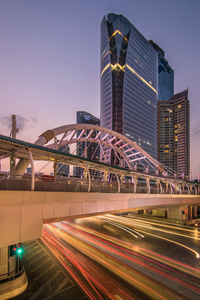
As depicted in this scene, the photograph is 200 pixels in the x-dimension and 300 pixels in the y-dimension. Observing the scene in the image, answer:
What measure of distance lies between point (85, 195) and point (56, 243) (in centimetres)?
1056

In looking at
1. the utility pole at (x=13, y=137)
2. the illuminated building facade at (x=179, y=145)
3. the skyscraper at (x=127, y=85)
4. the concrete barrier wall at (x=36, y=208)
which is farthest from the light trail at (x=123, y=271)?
the illuminated building facade at (x=179, y=145)

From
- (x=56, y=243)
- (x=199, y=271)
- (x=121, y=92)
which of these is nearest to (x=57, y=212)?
(x=56, y=243)

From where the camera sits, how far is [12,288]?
12.2 metres

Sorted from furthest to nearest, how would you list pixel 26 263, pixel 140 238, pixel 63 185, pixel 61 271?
pixel 140 238 < pixel 26 263 < pixel 61 271 < pixel 63 185

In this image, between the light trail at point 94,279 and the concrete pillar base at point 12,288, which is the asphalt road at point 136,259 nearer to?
the light trail at point 94,279

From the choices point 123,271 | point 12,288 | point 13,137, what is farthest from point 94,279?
point 13,137

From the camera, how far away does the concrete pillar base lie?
1172cm

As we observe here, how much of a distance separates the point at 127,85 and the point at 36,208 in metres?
135

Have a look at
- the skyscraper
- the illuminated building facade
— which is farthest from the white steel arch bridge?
the illuminated building facade

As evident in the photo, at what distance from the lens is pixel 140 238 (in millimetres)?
24656

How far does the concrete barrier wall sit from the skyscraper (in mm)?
109505

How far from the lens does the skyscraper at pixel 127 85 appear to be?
13025 cm

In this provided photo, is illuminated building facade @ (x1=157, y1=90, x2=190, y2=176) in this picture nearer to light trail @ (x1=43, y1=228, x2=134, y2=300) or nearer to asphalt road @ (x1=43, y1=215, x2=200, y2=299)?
asphalt road @ (x1=43, y1=215, x2=200, y2=299)

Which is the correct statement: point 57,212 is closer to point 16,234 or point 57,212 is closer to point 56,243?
point 16,234
